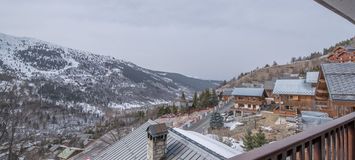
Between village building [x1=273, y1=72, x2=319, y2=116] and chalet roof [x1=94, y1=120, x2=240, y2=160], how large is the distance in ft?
48.3

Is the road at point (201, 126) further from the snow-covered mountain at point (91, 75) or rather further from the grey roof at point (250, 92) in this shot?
the snow-covered mountain at point (91, 75)

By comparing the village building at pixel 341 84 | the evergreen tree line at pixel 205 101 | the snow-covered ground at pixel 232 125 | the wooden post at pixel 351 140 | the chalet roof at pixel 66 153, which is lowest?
the chalet roof at pixel 66 153

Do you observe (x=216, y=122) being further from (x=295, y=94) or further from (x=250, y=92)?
(x=250, y=92)

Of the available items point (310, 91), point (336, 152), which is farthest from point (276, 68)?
point (336, 152)

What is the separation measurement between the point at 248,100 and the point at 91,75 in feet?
415

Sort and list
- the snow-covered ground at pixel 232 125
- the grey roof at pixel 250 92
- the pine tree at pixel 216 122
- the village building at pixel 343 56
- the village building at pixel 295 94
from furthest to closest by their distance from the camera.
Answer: the grey roof at pixel 250 92 → the village building at pixel 295 94 → the pine tree at pixel 216 122 → the snow-covered ground at pixel 232 125 → the village building at pixel 343 56

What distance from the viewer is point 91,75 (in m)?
144

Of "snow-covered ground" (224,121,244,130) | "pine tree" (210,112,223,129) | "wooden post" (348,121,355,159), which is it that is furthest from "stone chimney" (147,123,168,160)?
"pine tree" (210,112,223,129)

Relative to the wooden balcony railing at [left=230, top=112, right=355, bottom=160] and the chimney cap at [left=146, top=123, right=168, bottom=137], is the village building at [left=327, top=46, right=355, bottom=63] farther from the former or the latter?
the wooden balcony railing at [left=230, top=112, right=355, bottom=160]

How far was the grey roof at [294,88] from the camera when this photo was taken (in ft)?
68.6

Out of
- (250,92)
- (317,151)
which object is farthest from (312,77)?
(317,151)

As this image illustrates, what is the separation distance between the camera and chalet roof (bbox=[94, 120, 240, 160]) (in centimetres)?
674

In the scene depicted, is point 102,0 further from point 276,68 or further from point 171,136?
point 276,68

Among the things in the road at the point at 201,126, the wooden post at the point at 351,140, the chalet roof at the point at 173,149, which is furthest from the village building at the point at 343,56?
the wooden post at the point at 351,140
